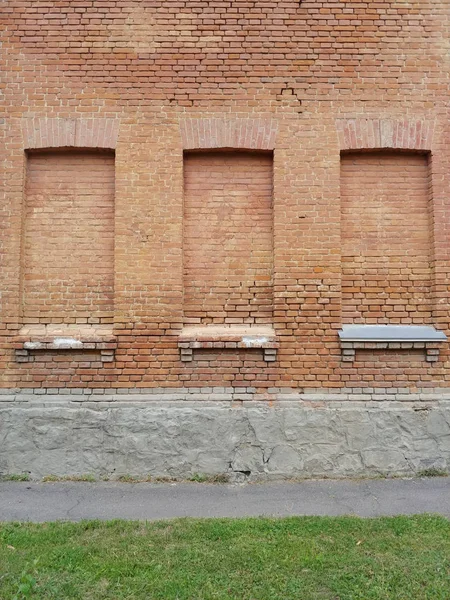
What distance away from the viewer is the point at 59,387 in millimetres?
5730

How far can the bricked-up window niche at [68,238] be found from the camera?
5.89 metres

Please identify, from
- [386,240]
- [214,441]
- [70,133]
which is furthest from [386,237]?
[70,133]

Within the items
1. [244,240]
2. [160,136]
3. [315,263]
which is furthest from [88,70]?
[315,263]

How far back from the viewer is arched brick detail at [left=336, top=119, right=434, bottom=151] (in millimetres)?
5891

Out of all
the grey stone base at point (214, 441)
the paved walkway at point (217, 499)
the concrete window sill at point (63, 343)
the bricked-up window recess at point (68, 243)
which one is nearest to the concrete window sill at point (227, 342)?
the grey stone base at point (214, 441)

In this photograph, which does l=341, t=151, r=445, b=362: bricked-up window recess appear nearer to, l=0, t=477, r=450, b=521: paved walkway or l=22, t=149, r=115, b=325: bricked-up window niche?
l=0, t=477, r=450, b=521: paved walkway

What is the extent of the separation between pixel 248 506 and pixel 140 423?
5.24 ft

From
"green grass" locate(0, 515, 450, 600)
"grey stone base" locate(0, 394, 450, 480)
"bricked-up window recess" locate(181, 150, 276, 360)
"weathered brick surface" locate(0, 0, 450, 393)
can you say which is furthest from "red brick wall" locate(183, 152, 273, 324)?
"green grass" locate(0, 515, 450, 600)

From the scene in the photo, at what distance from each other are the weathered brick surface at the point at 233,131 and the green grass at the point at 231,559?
2.13 m

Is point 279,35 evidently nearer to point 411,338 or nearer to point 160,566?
point 411,338

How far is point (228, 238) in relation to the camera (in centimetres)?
598

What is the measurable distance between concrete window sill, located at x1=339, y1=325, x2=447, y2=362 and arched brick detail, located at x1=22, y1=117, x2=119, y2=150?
3837 millimetres

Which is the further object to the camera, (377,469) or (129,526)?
(377,469)

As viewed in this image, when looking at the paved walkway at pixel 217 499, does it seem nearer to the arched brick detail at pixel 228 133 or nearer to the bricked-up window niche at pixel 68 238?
the bricked-up window niche at pixel 68 238
